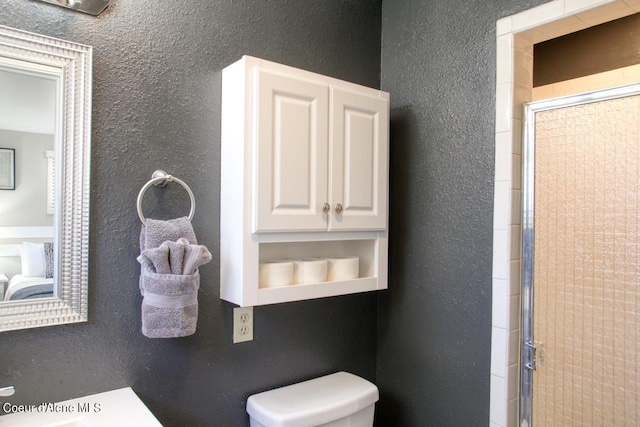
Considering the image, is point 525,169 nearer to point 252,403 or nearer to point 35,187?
point 252,403

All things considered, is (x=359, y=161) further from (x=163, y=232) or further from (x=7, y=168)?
(x=7, y=168)

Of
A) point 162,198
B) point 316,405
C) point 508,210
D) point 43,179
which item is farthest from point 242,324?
point 508,210

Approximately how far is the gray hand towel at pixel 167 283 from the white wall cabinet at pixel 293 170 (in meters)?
0.17

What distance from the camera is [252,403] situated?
1471 millimetres

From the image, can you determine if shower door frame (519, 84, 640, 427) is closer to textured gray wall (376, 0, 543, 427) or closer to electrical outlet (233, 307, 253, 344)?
textured gray wall (376, 0, 543, 427)

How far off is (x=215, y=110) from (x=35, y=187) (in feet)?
1.88

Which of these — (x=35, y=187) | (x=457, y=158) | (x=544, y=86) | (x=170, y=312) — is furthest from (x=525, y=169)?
(x=35, y=187)

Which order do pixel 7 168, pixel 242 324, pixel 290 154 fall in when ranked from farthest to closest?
pixel 242 324 → pixel 290 154 → pixel 7 168

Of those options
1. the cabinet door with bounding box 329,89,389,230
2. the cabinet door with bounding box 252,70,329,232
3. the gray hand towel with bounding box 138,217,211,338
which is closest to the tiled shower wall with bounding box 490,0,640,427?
the cabinet door with bounding box 329,89,389,230

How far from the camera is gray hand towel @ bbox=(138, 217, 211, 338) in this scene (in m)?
1.17

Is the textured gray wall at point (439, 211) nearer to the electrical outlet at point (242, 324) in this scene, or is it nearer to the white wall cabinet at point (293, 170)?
the white wall cabinet at point (293, 170)

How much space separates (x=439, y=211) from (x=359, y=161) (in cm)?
38

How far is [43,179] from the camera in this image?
45.3 inches

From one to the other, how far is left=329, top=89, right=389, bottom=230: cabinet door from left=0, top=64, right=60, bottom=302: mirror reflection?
0.81 meters
